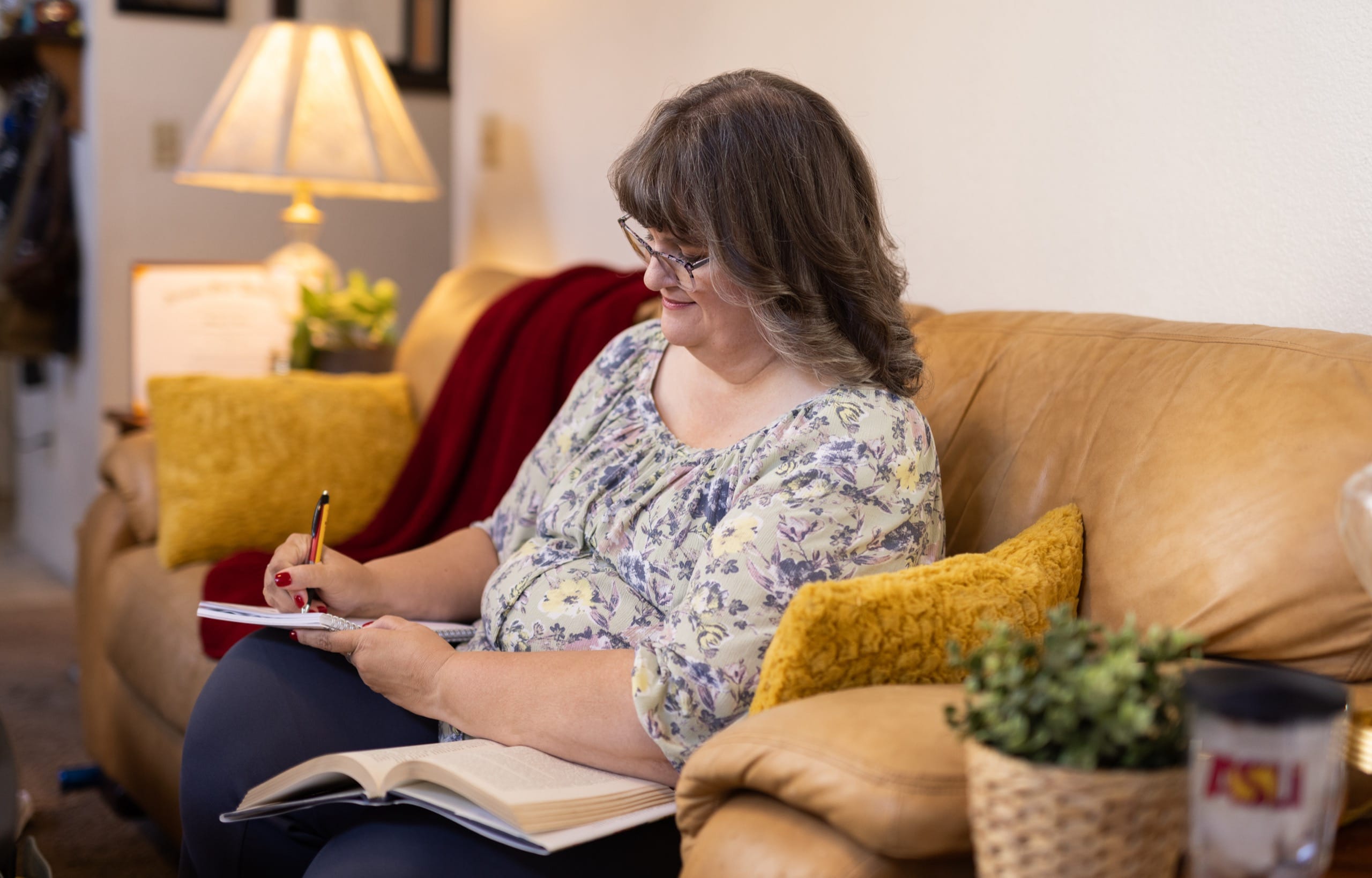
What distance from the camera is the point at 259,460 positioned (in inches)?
81.7

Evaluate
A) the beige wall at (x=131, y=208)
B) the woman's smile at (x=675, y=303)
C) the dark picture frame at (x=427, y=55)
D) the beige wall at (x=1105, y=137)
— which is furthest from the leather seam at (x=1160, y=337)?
the dark picture frame at (x=427, y=55)

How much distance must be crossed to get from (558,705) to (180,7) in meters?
3.01

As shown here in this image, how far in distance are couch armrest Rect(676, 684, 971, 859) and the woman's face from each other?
459mm

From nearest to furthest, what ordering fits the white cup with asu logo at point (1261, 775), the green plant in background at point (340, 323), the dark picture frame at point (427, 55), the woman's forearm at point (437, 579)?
the white cup with asu logo at point (1261, 775) < the woman's forearm at point (437, 579) < the green plant in background at point (340, 323) < the dark picture frame at point (427, 55)

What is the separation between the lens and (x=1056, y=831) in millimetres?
708

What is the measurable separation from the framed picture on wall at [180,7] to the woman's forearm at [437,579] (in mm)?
2537

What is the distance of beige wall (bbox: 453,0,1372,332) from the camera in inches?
50.8

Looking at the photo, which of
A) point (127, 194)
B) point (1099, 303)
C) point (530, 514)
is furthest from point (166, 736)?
point (127, 194)

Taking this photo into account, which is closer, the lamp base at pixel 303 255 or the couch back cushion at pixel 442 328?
the couch back cushion at pixel 442 328

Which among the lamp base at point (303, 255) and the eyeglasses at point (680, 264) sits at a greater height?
the eyeglasses at point (680, 264)

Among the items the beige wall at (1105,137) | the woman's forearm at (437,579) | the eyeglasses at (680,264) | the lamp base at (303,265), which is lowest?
the woman's forearm at (437,579)

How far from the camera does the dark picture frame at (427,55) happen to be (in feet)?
12.6

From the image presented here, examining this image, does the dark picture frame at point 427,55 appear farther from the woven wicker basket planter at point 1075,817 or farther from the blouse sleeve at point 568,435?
the woven wicker basket planter at point 1075,817

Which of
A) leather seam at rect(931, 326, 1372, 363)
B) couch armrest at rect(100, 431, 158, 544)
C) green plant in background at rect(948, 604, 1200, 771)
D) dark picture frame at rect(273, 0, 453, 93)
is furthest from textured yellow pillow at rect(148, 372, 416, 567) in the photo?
dark picture frame at rect(273, 0, 453, 93)
